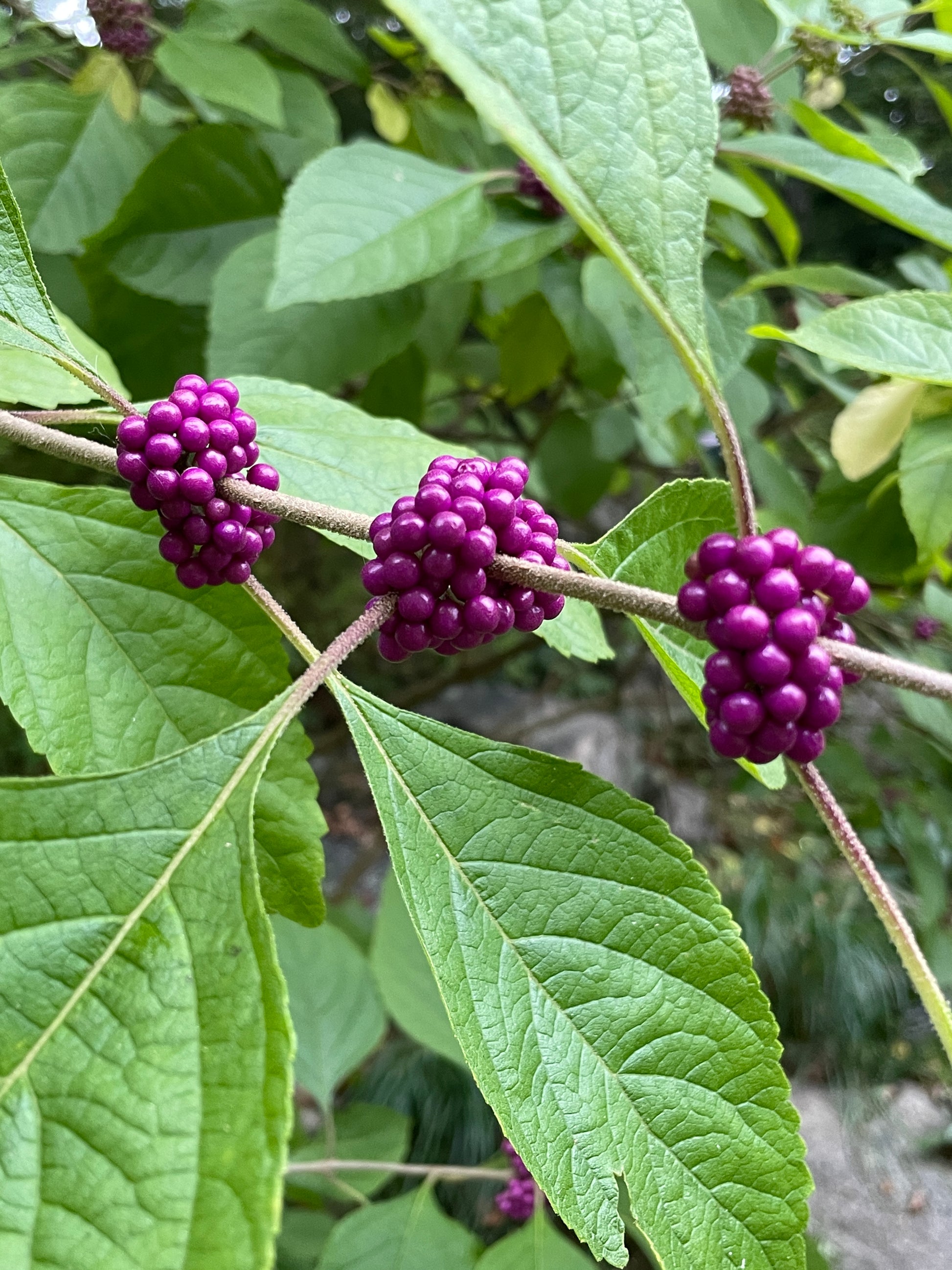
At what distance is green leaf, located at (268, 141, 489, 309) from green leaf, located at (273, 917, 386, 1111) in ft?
3.96

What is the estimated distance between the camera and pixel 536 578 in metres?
0.47

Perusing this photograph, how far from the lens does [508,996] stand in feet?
1.64

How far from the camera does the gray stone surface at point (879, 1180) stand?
2.70 m

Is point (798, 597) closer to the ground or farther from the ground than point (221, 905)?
farther from the ground

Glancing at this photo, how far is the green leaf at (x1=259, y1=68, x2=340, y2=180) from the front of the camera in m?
1.54

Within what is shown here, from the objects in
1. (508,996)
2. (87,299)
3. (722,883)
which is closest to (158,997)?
(508,996)

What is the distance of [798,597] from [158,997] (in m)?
0.36

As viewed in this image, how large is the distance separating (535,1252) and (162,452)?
127 centimetres

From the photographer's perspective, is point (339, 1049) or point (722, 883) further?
point (722, 883)

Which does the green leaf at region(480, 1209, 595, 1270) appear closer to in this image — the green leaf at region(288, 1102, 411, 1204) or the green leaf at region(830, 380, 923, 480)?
the green leaf at region(288, 1102, 411, 1204)

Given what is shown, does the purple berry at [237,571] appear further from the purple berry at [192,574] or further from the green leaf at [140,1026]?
the green leaf at [140,1026]

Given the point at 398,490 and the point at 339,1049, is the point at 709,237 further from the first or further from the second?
the point at 339,1049

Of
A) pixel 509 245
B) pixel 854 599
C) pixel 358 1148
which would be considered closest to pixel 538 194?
pixel 509 245

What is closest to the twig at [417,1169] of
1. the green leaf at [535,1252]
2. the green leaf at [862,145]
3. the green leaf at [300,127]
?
the green leaf at [535,1252]
